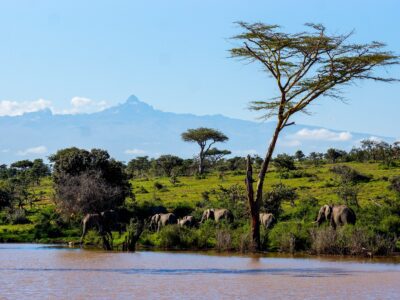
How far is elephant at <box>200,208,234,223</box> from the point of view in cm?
3616

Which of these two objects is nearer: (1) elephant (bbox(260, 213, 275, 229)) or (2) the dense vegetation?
(2) the dense vegetation

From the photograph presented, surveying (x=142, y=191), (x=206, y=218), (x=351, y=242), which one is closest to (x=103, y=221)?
(x=206, y=218)

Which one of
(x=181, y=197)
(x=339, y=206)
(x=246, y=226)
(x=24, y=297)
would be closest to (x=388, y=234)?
(x=339, y=206)

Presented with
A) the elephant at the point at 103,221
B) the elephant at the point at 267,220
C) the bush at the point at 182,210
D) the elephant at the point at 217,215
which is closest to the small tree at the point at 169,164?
the bush at the point at 182,210

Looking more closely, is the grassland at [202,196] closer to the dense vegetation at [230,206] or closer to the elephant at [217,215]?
the dense vegetation at [230,206]

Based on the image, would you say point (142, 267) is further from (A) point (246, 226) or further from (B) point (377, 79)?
(B) point (377, 79)

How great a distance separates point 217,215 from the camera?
36625 mm

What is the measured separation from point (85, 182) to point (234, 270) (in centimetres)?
1662

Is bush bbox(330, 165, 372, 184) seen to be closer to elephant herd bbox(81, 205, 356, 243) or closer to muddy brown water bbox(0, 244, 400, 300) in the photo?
elephant herd bbox(81, 205, 356, 243)

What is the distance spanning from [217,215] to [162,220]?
296 cm

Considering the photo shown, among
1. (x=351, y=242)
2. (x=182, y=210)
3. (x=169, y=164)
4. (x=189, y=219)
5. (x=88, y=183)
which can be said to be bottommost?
(x=351, y=242)

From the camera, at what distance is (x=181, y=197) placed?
5459 centimetres

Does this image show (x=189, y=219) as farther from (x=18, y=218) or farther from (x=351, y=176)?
(x=351, y=176)

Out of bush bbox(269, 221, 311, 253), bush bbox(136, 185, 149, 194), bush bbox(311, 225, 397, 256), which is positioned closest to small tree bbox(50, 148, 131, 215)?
bush bbox(269, 221, 311, 253)
